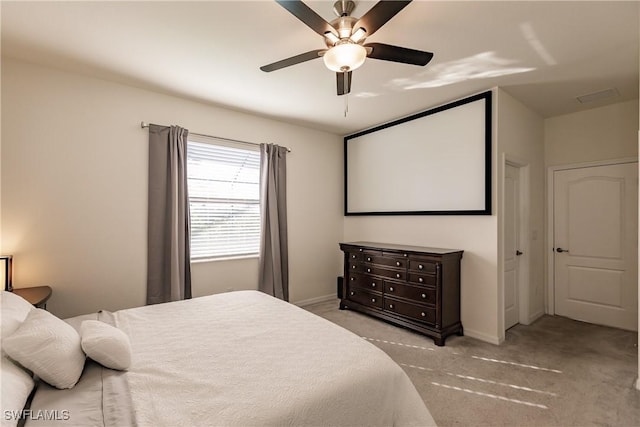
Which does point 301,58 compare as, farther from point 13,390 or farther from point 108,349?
point 13,390

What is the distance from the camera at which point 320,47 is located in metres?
2.42

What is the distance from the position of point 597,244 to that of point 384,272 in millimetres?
2625

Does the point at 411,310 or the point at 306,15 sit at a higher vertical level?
the point at 306,15

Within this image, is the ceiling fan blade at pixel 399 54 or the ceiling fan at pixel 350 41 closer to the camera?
the ceiling fan at pixel 350 41

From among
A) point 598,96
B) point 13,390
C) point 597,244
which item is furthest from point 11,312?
point 597,244

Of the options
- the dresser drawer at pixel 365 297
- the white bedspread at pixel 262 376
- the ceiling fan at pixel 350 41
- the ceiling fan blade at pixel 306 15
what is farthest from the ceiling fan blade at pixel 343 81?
the dresser drawer at pixel 365 297

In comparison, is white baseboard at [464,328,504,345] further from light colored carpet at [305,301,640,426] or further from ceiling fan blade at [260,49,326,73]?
ceiling fan blade at [260,49,326,73]

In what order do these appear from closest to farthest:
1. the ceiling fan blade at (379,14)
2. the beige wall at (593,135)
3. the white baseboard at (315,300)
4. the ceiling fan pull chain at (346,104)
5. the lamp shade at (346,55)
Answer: the ceiling fan blade at (379,14), the lamp shade at (346,55), the ceiling fan pull chain at (346,104), the beige wall at (593,135), the white baseboard at (315,300)

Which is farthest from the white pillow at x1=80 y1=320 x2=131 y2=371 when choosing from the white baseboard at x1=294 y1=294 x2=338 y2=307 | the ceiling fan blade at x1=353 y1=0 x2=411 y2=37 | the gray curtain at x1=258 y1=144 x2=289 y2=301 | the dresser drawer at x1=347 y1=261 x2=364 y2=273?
the white baseboard at x1=294 y1=294 x2=338 y2=307

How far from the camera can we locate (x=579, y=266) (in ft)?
12.8

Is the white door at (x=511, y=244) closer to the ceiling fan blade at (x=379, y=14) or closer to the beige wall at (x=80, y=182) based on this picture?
the ceiling fan blade at (x=379, y=14)

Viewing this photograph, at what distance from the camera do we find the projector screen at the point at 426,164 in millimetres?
3324

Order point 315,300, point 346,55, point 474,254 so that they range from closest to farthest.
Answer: point 346,55
point 474,254
point 315,300

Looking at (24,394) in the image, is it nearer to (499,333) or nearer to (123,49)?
(123,49)
